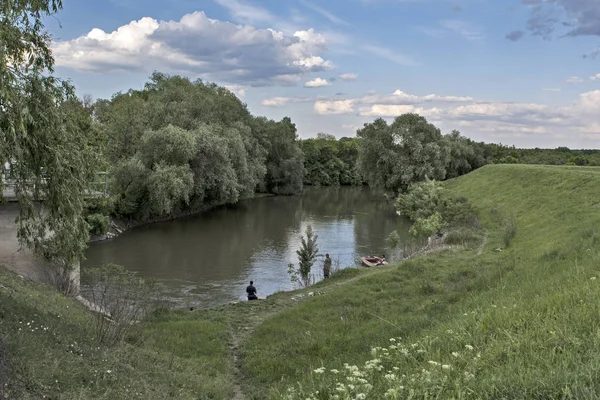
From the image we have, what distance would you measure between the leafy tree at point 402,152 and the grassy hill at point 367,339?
35.6 m

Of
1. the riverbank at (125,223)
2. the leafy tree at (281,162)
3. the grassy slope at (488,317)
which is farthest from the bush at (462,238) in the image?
the leafy tree at (281,162)

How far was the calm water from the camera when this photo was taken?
22.2m

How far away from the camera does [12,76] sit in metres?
7.68

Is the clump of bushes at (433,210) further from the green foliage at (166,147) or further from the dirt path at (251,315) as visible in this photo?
the green foliage at (166,147)

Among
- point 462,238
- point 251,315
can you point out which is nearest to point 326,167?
point 462,238

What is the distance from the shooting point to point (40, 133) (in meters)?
9.00

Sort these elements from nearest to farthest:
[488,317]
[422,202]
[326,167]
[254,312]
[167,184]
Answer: [488,317] < [254,312] < [167,184] < [422,202] < [326,167]

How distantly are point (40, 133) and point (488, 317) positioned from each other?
28.8 ft

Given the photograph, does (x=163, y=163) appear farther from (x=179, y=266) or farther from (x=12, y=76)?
(x=12, y=76)

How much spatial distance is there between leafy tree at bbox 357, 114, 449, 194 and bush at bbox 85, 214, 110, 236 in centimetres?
Result: 3460

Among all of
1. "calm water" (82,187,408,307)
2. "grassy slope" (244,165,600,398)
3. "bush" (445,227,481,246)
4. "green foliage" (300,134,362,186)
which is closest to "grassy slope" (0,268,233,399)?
"grassy slope" (244,165,600,398)

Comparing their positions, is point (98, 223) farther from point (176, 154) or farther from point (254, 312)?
point (254, 312)

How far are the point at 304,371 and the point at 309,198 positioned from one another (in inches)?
2444

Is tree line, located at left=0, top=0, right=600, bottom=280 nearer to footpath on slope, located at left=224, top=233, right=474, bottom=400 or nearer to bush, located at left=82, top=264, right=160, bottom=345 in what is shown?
bush, located at left=82, top=264, right=160, bottom=345
